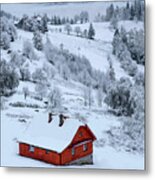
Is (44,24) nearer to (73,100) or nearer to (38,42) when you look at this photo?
(38,42)

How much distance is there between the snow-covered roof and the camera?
1704mm

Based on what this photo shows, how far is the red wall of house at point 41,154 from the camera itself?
1713 millimetres

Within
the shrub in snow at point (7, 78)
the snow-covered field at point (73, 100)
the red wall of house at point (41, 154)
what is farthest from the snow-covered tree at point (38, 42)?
the red wall of house at point (41, 154)

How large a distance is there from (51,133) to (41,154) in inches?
3.2

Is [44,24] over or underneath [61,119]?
over

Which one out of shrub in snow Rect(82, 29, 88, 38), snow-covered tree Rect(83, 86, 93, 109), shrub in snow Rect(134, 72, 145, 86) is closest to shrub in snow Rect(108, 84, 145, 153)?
shrub in snow Rect(134, 72, 145, 86)

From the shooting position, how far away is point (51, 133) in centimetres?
172

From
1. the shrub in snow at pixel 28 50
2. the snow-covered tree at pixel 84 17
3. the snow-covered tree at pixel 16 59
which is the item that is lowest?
the snow-covered tree at pixel 16 59

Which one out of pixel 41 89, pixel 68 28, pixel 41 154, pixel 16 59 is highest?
pixel 68 28

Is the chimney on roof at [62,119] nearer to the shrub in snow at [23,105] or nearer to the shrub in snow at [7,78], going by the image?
the shrub in snow at [23,105]

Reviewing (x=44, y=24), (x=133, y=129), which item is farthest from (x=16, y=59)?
(x=133, y=129)

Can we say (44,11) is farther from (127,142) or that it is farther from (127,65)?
(127,142)

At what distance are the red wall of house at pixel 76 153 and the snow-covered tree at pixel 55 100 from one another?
0.14 metres

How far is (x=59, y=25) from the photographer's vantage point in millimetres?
1716
